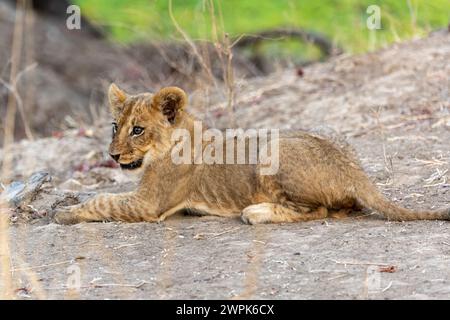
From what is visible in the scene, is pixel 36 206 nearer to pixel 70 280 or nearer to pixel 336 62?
pixel 70 280

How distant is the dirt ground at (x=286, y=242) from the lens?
5.30 metres

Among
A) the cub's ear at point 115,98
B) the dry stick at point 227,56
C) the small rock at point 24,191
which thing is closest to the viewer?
the cub's ear at point 115,98

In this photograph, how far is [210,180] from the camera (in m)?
7.08

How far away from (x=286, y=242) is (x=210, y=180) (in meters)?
1.12

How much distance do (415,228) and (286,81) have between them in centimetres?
552

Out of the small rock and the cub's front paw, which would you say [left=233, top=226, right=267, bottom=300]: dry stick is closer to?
the cub's front paw

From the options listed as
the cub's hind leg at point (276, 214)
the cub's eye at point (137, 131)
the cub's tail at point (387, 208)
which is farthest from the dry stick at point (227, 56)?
the cub's tail at point (387, 208)

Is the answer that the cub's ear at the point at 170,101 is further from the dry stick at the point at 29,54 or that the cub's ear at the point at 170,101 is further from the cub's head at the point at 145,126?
the dry stick at the point at 29,54

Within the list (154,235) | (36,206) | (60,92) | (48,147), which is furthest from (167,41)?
(154,235)

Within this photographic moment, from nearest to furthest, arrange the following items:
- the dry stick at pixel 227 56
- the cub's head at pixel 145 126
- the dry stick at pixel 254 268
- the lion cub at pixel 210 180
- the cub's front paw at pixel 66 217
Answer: the dry stick at pixel 254 268, the lion cub at pixel 210 180, the cub's head at pixel 145 126, the cub's front paw at pixel 66 217, the dry stick at pixel 227 56

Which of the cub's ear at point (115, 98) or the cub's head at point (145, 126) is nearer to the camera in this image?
the cub's head at point (145, 126)

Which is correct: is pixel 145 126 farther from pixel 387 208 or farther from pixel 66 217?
pixel 387 208

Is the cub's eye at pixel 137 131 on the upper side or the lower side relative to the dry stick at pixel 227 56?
lower

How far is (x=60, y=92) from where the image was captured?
49.1 feet
